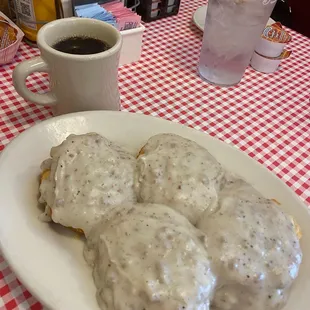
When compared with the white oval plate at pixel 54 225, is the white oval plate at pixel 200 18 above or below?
below

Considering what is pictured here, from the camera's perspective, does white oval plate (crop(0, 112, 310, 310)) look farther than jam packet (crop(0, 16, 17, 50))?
No

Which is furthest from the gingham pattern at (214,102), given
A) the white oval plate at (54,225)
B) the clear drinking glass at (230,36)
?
the white oval plate at (54,225)

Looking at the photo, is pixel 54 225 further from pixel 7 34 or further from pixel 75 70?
pixel 7 34

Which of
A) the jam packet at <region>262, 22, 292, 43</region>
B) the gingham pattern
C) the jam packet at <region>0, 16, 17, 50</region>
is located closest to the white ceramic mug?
the gingham pattern

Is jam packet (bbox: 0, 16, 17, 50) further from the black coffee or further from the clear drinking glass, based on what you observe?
the clear drinking glass

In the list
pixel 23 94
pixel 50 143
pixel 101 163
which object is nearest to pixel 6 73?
pixel 23 94

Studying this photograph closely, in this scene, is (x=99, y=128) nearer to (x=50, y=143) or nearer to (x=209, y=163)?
(x=50, y=143)

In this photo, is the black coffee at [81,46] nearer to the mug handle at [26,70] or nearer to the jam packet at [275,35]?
the mug handle at [26,70]
